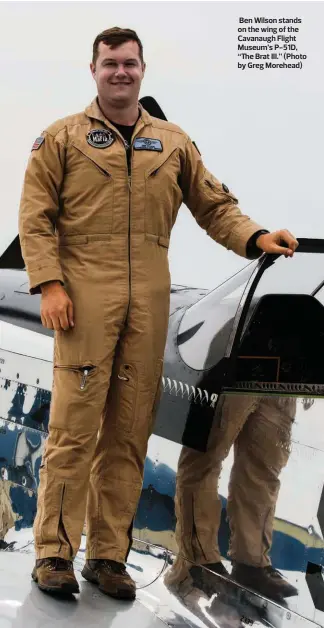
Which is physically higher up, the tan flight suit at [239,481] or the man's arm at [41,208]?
the man's arm at [41,208]

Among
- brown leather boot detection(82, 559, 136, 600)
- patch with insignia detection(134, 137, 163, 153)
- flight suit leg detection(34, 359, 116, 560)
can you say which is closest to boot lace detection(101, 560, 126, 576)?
brown leather boot detection(82, 559, 136, 600)

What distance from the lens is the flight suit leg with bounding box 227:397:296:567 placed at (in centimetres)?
181

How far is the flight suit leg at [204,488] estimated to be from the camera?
1920 mm

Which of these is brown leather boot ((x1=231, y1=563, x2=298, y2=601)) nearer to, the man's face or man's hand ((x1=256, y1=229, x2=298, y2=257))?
man's hand ((x1=256, y1=229, x2=298, y2=257))

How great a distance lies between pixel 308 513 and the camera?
1734mm

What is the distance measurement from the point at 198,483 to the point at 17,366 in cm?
86

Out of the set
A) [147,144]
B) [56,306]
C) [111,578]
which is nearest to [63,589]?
[111,578]

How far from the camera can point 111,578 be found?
76.6 inches

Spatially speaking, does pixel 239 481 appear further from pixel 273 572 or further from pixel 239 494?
pixel 273 572

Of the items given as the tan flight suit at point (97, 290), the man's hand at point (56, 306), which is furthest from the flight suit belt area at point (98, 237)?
the man's hand at point (56, 306)

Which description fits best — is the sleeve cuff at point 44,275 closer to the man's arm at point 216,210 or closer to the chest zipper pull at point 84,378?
the chest zipper pull at point 84,378

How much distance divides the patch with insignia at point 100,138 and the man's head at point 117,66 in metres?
0.08

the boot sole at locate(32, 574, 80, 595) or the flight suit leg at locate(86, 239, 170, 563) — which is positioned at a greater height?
the flight suit leg at locate(86, 239, 170, 563)

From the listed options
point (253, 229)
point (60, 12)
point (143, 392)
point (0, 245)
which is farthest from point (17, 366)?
point (60, 12)
